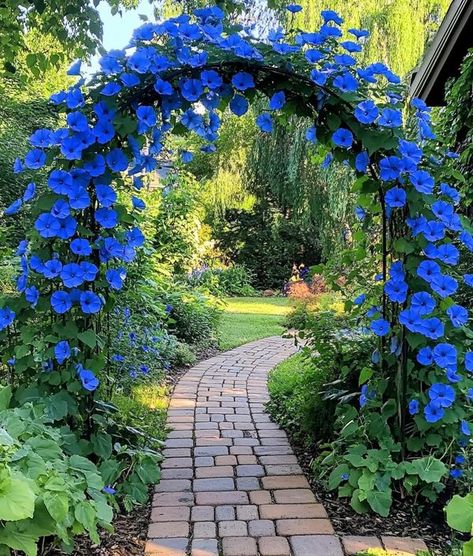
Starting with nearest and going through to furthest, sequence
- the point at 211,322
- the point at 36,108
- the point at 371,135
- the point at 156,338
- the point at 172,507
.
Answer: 1. the point at 371,135
2. the point at 172,507
3. the point at 156,338
4. the point at 211,322
5. the point at 36,108

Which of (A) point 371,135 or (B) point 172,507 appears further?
(B) point 172,507

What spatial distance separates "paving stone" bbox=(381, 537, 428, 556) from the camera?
7.55 ft

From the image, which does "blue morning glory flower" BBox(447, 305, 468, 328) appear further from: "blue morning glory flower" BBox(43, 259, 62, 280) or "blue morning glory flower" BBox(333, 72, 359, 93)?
"blue morning glory flower" BBox(43, 259, 62, 280)

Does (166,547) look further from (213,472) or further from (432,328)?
(432,328)

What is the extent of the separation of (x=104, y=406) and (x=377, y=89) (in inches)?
73.5

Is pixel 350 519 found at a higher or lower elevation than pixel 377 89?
lower

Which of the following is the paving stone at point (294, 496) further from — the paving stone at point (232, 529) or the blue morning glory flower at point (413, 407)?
the blue morning glory flower at point (413, 407)

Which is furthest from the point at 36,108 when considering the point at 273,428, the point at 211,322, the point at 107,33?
the point at 273,428

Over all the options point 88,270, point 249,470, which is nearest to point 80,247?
point 88,270

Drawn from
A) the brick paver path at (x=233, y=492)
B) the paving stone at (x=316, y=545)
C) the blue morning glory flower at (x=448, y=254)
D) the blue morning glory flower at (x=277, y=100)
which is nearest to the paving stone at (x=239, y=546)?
the brick paver path at (x=233, y=492)

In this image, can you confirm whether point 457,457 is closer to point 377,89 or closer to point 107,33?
point 377,89

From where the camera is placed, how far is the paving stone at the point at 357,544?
232 cm

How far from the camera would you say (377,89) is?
8.59 feet

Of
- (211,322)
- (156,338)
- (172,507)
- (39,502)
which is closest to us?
(39,502)
